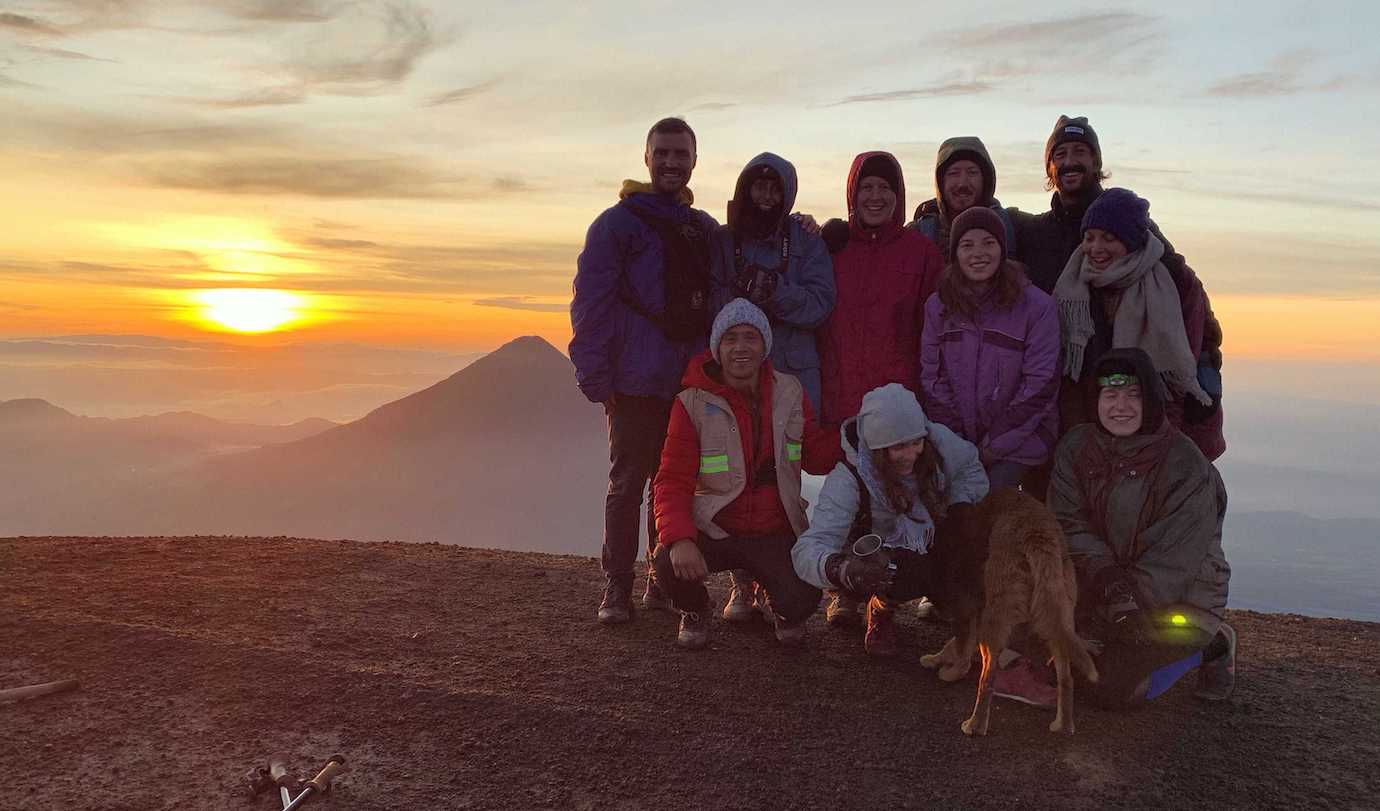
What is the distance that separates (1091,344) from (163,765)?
5.84 metres

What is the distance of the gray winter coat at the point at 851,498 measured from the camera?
513cm

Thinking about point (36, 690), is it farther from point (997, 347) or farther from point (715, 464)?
point (997, 347)

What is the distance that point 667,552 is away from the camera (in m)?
5.67

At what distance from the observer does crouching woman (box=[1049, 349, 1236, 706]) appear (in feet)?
16.4

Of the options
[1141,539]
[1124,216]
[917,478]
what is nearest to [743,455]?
[917,478]

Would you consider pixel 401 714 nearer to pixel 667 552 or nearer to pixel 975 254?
pixel 667 552

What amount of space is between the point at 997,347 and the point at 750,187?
192cm

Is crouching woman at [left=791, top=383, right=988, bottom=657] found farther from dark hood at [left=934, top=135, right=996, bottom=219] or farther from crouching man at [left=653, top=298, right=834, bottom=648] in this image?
dark hood at [left=934, top=135, right=996, bottom=219]

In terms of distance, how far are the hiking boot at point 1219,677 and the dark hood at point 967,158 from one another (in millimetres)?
3224

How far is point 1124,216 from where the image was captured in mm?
5359

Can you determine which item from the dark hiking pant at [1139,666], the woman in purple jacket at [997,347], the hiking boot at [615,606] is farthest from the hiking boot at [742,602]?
the dark hiking pant at [1139,666]

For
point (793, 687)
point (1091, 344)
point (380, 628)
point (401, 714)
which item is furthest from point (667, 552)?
point (1091, 344)

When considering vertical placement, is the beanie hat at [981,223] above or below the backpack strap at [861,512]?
above

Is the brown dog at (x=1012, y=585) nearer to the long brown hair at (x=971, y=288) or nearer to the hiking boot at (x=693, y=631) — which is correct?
the long brown hair at (x=971, y=288)
